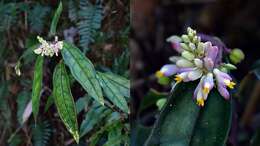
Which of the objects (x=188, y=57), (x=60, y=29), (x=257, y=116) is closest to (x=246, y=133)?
(x=257, y=116)

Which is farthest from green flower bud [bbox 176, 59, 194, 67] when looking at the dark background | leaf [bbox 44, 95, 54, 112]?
the dark background

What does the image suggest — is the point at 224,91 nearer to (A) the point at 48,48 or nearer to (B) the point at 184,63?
(B) the point at 184,63

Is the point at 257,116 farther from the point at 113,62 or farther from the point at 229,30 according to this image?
the point at 113,62

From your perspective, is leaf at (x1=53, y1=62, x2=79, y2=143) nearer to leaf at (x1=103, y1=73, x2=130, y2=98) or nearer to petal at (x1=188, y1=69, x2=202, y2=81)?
leaf at (x1=103, y1=73, x2=130, y2=98)

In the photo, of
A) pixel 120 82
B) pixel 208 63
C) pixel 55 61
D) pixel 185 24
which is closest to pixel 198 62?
pixel 208 63

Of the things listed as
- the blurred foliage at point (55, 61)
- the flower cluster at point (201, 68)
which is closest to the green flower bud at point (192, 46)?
the flower cluster at point (201, 68)

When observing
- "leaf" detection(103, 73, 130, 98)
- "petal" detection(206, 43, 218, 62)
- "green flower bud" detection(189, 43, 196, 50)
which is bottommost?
"leaf" detection(103, 73, 130, 98)
